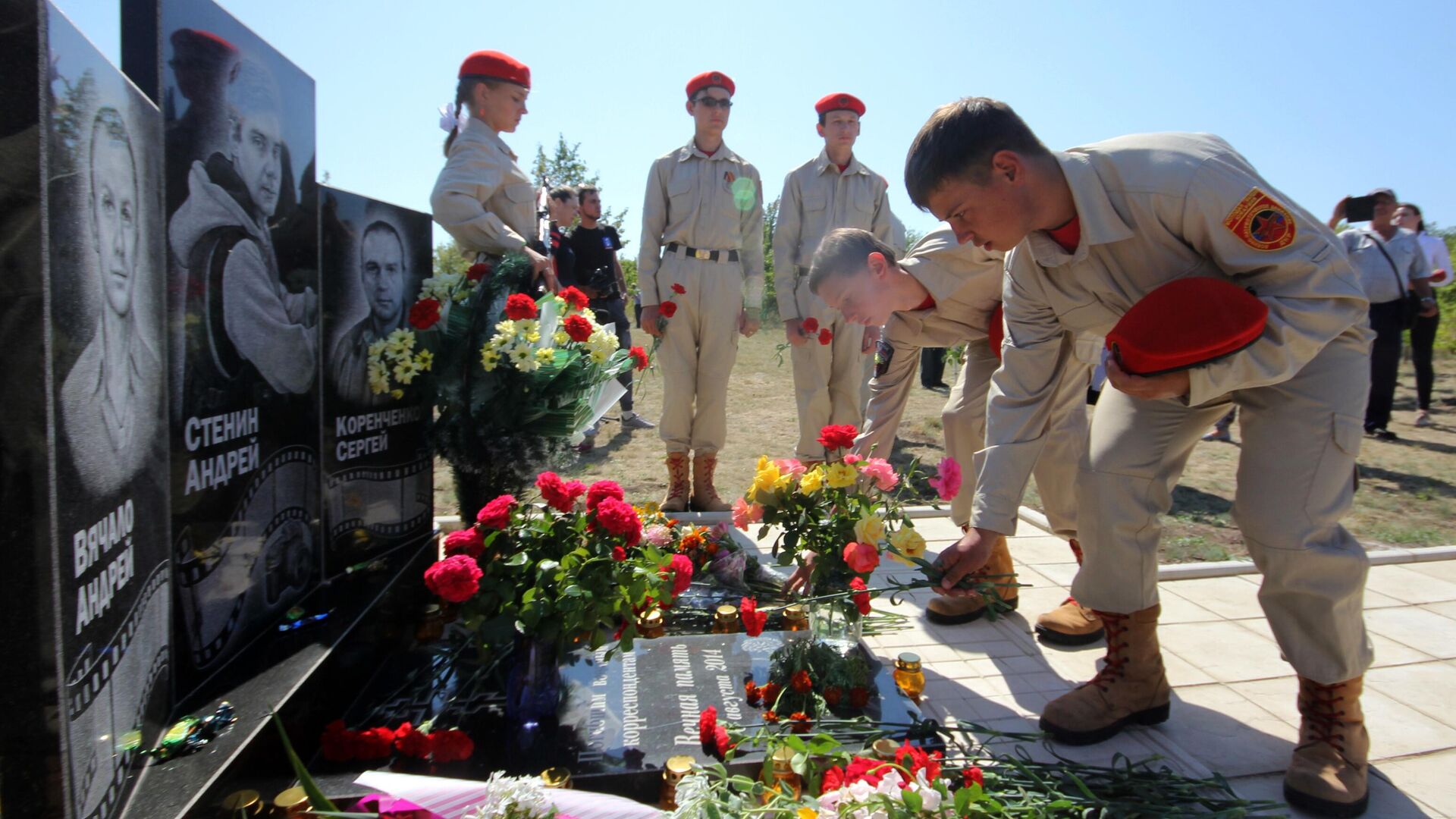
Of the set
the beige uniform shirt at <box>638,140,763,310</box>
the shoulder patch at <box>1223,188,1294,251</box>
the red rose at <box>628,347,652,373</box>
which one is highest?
the beige uniform shirt at <box>638,140,763,310</box>

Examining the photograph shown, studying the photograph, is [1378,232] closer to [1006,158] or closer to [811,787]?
[1006,158]

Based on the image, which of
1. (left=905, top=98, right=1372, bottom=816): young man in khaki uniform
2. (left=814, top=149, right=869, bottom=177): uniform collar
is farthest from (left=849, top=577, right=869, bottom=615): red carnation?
(left=814, top=149, right=869, bottom=177): uniform collar

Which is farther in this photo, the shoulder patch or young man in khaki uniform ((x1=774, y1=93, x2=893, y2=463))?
young man in khaki uniform ((x1=774, y1=93, x2=893, y2=463))

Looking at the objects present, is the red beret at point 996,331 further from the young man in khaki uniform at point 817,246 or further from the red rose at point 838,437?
the young man in khaki uniform at point 817,246

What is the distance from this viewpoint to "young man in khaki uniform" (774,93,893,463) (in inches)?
200

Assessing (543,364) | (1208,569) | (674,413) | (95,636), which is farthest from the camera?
(674,413)

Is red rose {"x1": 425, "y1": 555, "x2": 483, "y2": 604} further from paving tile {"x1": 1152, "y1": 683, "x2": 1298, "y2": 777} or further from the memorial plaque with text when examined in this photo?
paving tile {"x1": 1152, "y1": 683, "x2": 1298, "y2": 777}

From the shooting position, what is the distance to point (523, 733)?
220 centimetres

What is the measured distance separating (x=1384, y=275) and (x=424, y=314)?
308 inches

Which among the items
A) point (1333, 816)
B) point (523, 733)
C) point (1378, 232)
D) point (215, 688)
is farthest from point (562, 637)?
point (1378, 232)

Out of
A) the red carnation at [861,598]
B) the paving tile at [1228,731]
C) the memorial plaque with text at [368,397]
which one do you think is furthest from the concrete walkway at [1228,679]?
the memorial plaque with text at [368,397]

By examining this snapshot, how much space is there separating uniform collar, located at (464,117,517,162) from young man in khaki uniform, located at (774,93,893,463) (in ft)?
5.85

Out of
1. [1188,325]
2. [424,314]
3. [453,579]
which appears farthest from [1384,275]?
[453,579]

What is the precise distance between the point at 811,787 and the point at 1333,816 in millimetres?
1284
